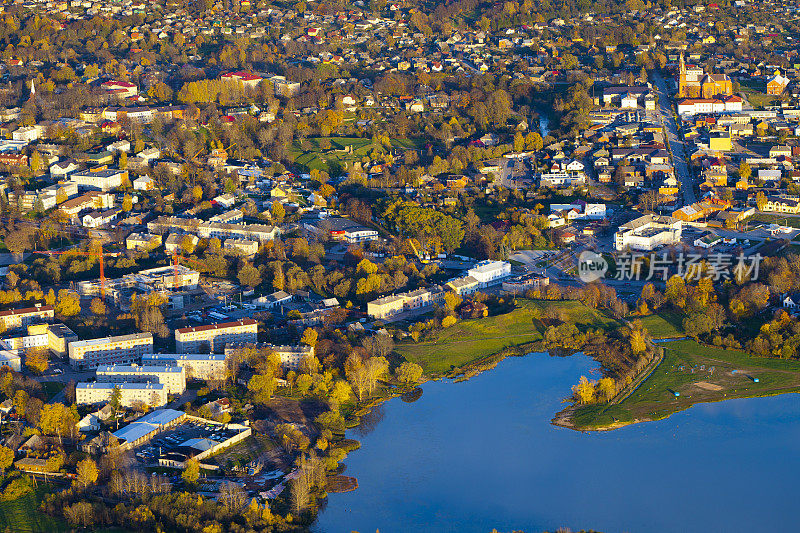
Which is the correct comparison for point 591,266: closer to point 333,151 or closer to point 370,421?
point 370,421

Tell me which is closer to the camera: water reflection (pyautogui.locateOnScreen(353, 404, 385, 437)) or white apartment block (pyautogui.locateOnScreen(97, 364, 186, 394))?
water reflection (pyautogui.locateOnScreen(353, 404, 385, 437))

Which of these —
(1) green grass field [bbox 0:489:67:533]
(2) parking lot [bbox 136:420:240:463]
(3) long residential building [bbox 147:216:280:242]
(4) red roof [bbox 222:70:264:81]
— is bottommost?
(1) green grass field [bbox 0:489:67:533]

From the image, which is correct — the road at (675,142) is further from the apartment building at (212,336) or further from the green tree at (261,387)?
the green tree at (261,387)

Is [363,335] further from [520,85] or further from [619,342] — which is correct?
[520,85]

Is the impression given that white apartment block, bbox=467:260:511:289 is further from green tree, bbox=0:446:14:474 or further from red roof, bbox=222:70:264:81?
red roof, bbox=222:70:264:81

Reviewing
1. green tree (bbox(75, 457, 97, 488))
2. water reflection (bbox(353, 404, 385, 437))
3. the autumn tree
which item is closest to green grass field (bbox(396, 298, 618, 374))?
the autumn tree

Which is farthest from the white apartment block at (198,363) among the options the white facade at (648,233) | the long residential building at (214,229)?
the white facade at (648,233)
